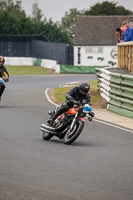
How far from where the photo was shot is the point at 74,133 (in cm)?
1225

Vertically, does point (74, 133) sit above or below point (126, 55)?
below

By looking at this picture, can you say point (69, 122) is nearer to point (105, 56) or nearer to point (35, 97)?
point (35, 97)

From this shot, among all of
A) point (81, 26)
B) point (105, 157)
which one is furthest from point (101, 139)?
point (81, 26)

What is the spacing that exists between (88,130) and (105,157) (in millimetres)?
4572

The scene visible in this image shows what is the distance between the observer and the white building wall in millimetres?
78000

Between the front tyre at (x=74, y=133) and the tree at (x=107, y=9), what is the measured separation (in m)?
95.8

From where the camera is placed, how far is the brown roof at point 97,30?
78.6 m

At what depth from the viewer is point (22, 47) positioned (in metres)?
75.4

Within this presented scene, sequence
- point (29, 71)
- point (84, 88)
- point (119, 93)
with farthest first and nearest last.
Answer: point (29, 71) < point (119, 93) < point (84, 88)

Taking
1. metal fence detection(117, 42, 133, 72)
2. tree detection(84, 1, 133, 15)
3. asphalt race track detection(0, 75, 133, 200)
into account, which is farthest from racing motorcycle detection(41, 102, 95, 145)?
tree detection(84, 1, 133, 15)

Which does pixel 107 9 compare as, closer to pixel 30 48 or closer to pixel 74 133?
pixel 30 48

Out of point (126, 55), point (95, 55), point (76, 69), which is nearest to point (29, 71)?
point (76, 69)

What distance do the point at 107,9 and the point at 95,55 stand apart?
3143 cm

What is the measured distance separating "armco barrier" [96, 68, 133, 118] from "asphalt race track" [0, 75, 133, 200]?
3.00 meters
